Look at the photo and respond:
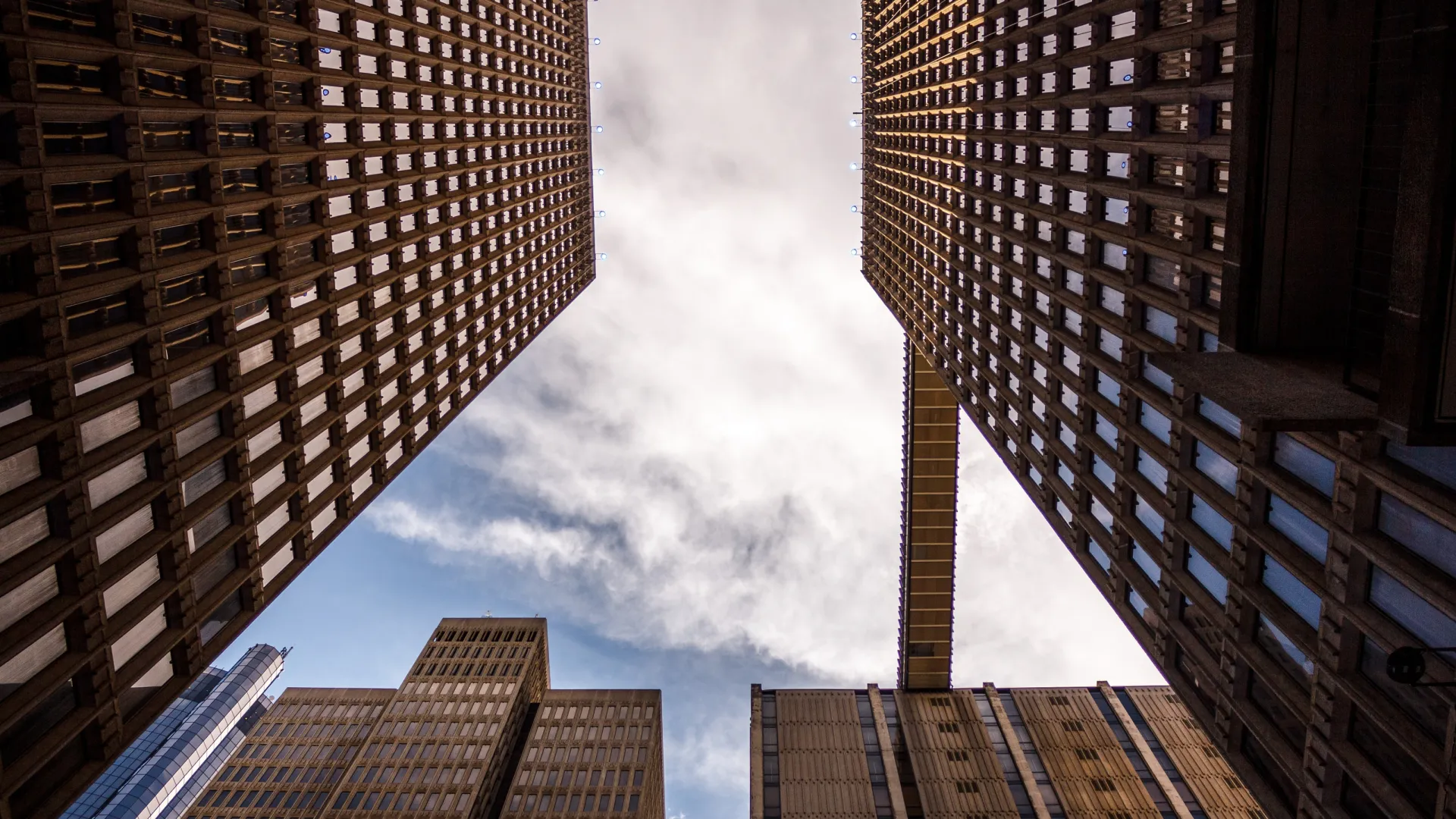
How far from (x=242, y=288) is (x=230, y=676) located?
201863 millimetres

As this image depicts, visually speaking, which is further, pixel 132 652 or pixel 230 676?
pixel 230 676

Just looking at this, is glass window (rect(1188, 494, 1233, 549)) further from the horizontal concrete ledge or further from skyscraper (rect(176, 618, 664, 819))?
skyscraper (rect(176, 618, 664, 819))

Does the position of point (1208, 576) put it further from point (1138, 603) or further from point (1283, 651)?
point (1138, 603)

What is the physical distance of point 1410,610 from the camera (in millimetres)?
15711

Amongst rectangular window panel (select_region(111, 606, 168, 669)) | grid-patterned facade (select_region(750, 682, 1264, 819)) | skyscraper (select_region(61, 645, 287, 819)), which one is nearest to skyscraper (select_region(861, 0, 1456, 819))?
rectangular window panel (select_region(111, 606, 168, 669))

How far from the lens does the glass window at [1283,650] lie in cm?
1930

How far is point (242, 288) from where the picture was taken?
25.3 metres

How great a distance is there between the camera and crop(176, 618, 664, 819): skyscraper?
92.4 m

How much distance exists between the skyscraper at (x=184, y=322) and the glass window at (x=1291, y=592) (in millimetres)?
32885

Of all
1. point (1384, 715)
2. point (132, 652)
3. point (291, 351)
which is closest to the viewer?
point (1384, 715)

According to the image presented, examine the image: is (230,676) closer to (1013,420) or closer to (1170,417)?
(1013,420)

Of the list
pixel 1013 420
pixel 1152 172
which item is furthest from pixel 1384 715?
pixel 1013 420

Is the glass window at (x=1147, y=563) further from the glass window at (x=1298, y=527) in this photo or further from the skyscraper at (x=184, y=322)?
the skyscraper at (x=184, y=322)

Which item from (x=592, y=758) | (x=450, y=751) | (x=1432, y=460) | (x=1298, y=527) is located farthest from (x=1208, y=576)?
(x=450, y=751)
